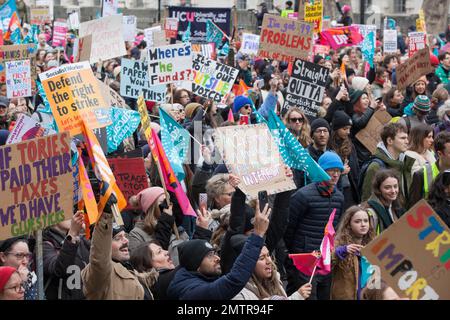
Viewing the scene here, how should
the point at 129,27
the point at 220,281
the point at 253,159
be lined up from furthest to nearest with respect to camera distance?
1. the point at 129,27
2. the point at 253,159
3. the point at 220,281

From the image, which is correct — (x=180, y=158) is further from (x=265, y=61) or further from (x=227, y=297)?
(x=265, y=61)

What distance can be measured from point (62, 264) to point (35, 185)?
0.53 meters

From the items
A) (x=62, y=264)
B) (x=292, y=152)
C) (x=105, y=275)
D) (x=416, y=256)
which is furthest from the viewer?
(x=292, y=152)

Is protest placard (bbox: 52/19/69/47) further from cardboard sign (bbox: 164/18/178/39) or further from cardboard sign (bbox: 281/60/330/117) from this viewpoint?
cardboard sign (bbox: 281/60/330/117)

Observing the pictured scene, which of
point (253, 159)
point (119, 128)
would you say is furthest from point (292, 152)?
point (119, 128)

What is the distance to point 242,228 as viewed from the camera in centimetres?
725

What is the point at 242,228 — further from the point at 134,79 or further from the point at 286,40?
the point at 286,40

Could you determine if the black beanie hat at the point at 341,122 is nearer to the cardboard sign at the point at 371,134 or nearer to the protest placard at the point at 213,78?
the cardboard sign at the point at 371,134

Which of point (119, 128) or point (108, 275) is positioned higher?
point (108, 275)

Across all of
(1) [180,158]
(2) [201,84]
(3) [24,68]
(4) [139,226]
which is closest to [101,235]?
(4) [139,226]

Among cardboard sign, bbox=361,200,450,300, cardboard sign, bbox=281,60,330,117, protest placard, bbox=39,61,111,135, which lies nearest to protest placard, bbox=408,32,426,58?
cardboard sign, bbox=281,60,330,117

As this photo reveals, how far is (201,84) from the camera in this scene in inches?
506

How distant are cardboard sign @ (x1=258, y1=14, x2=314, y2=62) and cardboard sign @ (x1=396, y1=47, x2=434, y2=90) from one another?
4.03 feet

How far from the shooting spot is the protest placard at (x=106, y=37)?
581 inches
